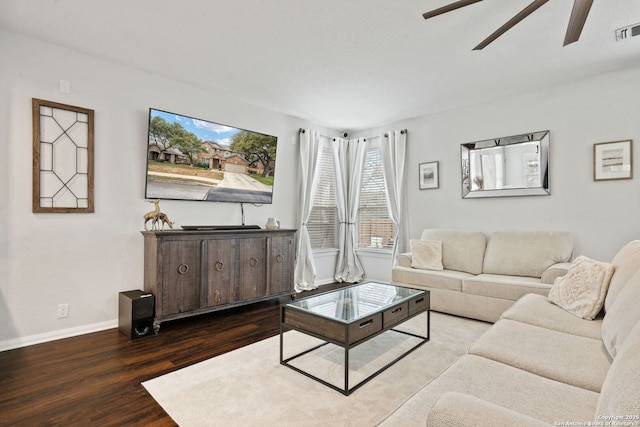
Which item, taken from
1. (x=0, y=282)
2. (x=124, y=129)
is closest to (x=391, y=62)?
(x=124, y=129)

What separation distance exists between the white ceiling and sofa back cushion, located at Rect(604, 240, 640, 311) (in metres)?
1.74

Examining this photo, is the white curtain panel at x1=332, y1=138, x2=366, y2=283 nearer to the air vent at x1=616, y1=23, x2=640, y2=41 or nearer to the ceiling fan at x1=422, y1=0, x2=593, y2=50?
the air vent at x1=616, y1=23, x2=640, y2=41

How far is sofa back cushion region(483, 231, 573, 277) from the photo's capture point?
139 inches

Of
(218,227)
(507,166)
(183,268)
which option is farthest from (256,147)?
(507,166)

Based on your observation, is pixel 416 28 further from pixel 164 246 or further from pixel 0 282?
pixel 0 282

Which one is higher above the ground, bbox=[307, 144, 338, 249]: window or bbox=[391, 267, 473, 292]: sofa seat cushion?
bbox=[307, 144, 338, 249]: window

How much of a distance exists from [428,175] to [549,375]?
144 inches

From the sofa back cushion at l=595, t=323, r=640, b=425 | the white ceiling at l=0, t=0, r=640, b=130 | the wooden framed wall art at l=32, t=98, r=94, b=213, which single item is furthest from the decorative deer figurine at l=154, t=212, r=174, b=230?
the sofa back cushion at l=595, t=323, r=640, b=425

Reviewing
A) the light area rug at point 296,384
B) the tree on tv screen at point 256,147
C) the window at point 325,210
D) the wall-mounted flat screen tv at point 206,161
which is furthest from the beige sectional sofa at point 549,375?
the window at point 325,210

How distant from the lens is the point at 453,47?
2906mm

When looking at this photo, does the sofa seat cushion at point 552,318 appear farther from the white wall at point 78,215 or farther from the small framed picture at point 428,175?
the white wall at point 78,215

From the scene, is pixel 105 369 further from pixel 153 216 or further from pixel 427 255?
pixel 427 255

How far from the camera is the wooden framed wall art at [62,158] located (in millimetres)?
2852

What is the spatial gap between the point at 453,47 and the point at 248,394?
3190 mm
